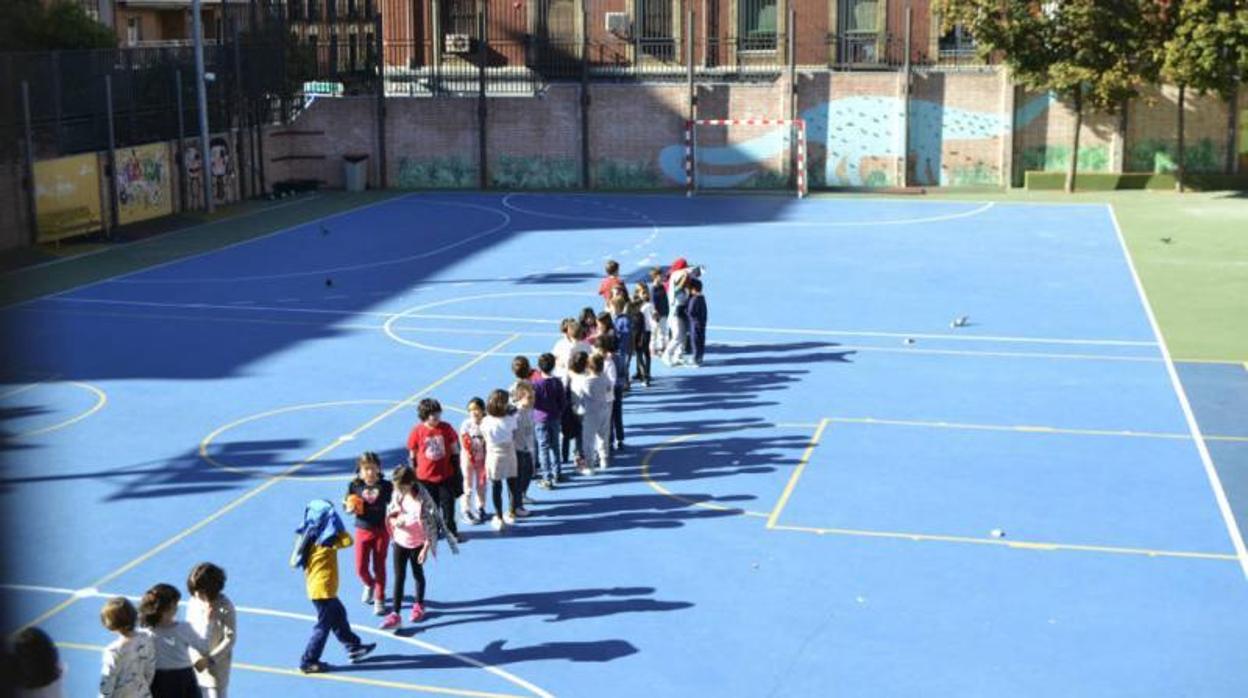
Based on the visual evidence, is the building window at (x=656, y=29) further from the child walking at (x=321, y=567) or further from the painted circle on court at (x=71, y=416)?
the child walking at (x=321, y=567)

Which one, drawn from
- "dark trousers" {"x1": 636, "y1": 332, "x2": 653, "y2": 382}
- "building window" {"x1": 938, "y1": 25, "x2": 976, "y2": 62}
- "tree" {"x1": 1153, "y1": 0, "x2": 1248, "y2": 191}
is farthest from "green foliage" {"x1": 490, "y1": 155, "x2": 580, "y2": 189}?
"dark trousers" {"x1": 636, "y1": 332, "x2": 653, "y2": 382}

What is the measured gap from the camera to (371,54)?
170ft

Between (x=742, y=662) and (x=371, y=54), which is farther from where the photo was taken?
(x=371, y=54)

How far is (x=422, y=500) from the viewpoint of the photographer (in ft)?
45.5

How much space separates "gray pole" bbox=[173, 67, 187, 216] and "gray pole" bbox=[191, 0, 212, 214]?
1.80 feet

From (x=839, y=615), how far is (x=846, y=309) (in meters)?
16.2

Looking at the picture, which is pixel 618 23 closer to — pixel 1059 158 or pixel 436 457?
pixel 1059 158

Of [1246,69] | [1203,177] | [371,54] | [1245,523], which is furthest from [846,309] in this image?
[371,54]

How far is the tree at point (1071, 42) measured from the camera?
44.6 m

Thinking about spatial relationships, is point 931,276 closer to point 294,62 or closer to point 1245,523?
point 1245,523

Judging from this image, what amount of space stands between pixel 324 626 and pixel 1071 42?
38.4 metres

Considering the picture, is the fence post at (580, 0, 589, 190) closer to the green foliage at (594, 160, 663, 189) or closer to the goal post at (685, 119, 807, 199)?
the green foliage at (594, 160, 663, 189)

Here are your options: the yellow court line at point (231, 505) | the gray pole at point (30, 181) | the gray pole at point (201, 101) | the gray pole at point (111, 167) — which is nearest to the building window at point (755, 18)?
the gray pole at point (201, 101)

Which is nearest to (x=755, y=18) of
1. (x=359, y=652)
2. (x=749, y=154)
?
(x=749, y=154)
